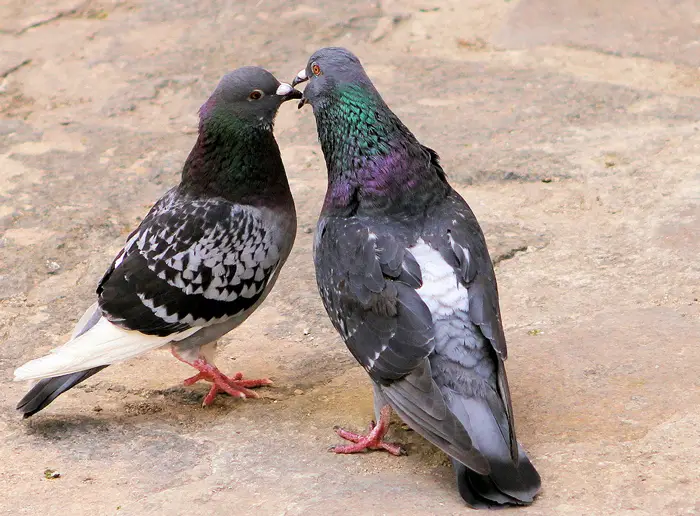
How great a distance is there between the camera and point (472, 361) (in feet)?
13.5

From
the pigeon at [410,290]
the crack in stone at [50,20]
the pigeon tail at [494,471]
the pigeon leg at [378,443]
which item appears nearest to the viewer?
the pigeon tail at [494,471]

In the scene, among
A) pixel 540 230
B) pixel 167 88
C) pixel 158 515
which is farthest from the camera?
pixel 167 88

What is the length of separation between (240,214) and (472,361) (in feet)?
4.95

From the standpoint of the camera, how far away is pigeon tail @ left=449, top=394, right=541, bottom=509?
12.5ft

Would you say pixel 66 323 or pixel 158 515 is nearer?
pixel 158 515

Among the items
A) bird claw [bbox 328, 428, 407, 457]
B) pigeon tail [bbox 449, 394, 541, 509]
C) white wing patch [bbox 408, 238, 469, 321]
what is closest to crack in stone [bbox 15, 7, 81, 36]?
white wing patch [bbox 408, 238, 469, 321]

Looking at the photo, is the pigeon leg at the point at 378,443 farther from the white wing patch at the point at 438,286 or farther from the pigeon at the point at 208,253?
the pigeon at the point at 208,253

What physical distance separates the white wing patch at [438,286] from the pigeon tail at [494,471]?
433 mm

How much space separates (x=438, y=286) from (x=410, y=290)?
12 cm

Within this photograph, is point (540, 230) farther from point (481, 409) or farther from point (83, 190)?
point (83, 190)

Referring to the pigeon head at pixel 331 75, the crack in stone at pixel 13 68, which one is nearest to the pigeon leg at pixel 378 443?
the pigeon head at pixel 331 75

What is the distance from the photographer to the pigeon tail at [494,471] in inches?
A: 150

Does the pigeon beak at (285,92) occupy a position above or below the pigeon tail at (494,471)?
above

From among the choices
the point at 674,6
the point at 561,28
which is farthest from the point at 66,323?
the point at 674,6
